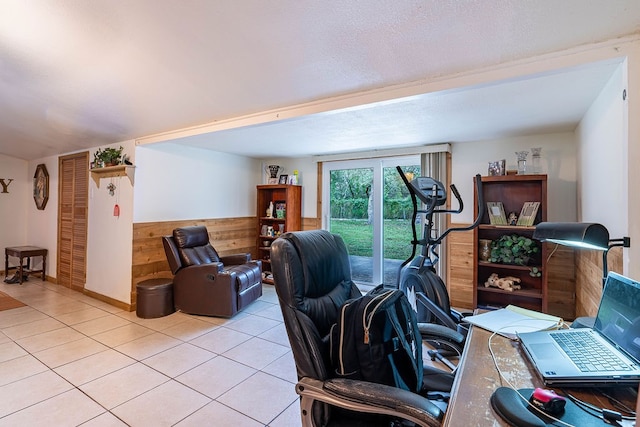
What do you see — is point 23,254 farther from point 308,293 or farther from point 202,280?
point 308,293

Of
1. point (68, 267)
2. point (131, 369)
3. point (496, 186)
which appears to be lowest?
point (131, 369)

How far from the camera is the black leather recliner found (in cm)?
348

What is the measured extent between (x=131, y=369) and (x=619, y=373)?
118 inches

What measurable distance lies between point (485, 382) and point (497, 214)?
2.80 metres

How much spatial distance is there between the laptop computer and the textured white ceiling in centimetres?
118

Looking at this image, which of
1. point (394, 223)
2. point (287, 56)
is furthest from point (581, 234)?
point (394, 223)

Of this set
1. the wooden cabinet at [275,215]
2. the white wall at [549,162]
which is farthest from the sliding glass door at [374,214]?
the white wall at [549,162]

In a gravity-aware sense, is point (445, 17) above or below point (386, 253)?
above

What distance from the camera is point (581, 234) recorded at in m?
1.10

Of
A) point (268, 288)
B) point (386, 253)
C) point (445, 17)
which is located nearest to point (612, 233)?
point (445, 17)

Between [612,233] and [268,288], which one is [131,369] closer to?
[268,288]

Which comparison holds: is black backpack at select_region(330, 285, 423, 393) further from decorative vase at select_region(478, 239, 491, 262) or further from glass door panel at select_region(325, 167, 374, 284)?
glass door panel at select_region(325, 167, 374, 284)

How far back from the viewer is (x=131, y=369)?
244 centimetres

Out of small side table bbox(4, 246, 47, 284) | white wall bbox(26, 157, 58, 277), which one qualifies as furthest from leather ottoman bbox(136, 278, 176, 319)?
small side table bbox(4, 246, 47, 284)
